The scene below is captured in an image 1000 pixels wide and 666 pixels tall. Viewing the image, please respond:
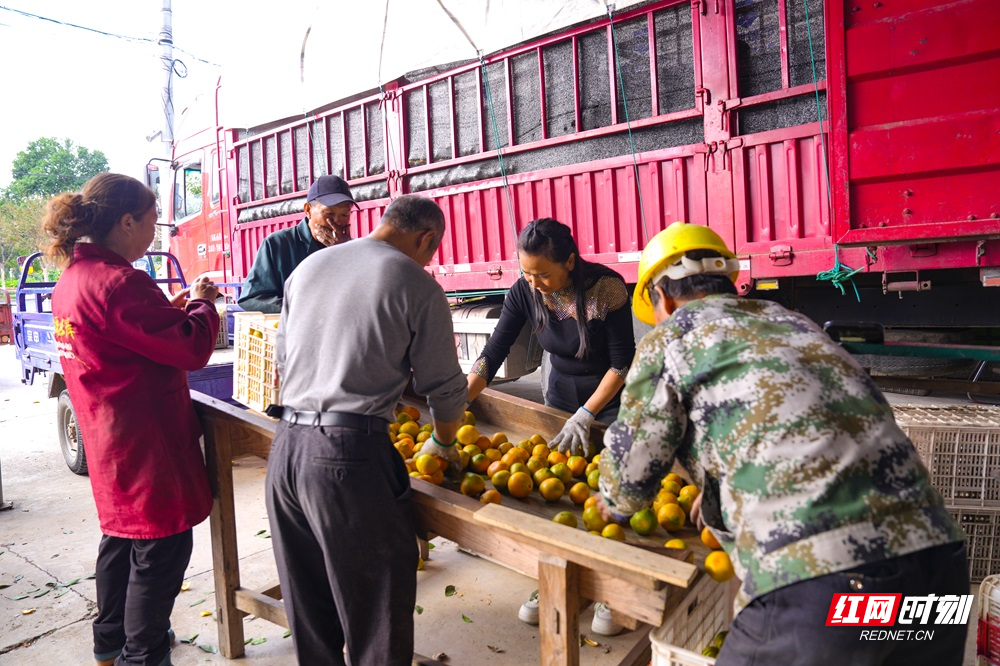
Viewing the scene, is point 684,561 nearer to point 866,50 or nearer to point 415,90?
point 866,50

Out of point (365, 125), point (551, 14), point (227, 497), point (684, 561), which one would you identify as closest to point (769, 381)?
point (684, 561)

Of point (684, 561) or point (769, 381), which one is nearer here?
point (769, 381)

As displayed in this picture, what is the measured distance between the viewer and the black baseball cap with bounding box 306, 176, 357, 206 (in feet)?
12.0

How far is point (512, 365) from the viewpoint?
7.27 meters

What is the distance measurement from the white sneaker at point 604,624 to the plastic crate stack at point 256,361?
1892 mm

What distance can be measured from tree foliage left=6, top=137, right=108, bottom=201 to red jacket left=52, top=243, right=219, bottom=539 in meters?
41.9

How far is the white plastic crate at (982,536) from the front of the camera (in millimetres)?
3662

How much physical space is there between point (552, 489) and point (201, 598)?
2.52 m

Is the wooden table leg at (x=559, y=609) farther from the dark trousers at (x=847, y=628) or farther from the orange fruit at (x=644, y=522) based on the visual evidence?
the dark trousers at (x=847, y=628)

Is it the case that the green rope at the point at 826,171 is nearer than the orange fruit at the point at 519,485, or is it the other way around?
the orange fruit at the point at 519,485

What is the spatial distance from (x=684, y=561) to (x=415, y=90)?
21.1 feet

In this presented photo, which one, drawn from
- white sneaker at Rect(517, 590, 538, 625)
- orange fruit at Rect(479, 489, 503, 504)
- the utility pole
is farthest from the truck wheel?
the utility pole

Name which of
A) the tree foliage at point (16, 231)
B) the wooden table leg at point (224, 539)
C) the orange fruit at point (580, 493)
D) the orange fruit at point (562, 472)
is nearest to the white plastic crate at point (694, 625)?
the orange fruit at point (580, 493)

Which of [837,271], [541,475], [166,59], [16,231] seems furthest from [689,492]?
[16,231]
